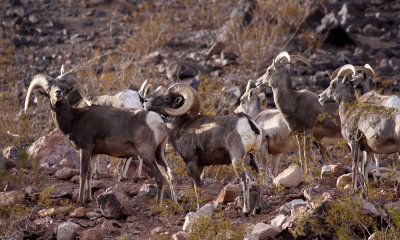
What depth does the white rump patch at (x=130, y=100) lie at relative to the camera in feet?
38.3

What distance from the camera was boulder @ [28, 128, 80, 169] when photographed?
12.8 metres

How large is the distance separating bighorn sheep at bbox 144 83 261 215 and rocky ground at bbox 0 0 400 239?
1.55ft

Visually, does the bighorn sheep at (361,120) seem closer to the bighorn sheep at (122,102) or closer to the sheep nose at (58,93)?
the bighorn sheep at (122,102)

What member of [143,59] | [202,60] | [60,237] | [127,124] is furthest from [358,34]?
[60,237]

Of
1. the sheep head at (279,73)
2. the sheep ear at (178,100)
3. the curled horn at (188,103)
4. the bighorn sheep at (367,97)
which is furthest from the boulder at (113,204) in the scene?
the sheep head at (279,73)

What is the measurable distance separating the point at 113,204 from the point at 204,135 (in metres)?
1.65

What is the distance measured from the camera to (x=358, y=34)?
25.2 meters

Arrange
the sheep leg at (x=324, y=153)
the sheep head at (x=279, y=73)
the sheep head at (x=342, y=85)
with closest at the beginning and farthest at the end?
the sheep head at (x=342, y=85), the sheep head at (x=279, y=73), the sheep leg at (x=324, y=153)

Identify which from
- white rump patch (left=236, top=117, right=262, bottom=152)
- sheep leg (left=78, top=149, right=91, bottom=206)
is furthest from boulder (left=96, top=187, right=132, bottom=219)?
white rump patch (left=236, top=117, right=262, bottom=152)

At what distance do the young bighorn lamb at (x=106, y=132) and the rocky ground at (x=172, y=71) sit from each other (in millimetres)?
440

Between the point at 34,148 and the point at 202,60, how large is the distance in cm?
1063

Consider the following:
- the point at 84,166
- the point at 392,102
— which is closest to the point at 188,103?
the point at 84,166

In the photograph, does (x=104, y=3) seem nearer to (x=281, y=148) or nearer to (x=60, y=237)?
(x=281, y=148)

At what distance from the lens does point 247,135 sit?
9.39m
